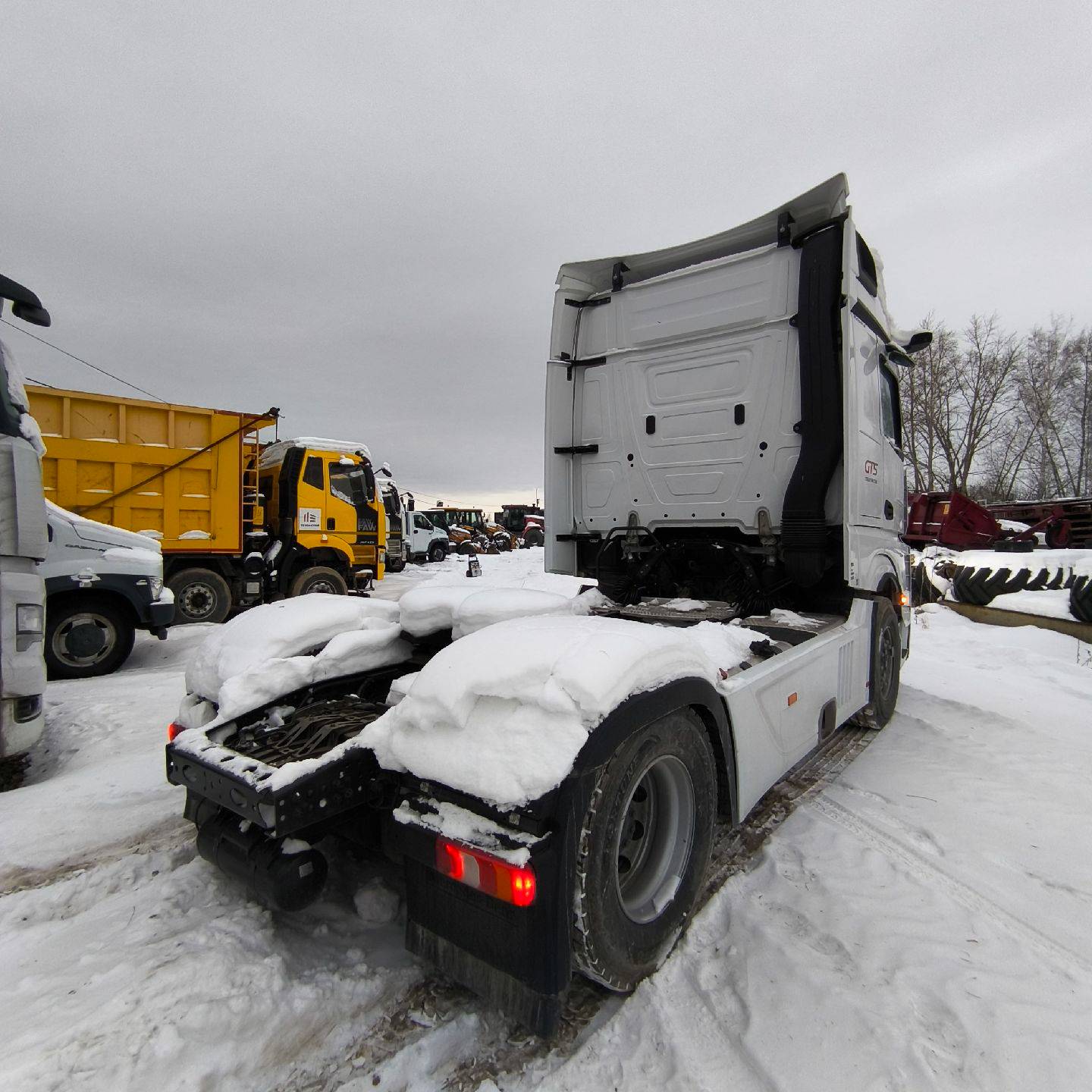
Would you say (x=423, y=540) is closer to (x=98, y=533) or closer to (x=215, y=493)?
(x=215, y=493)

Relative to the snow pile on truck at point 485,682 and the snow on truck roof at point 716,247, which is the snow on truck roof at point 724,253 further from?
the snow pile on truck at point 485,682

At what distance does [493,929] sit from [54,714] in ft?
16.7

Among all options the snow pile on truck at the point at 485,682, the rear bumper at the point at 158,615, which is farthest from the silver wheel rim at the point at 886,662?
the rear bumper at the point at 158,615

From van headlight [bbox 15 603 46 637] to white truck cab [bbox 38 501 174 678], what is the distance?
3.03 m

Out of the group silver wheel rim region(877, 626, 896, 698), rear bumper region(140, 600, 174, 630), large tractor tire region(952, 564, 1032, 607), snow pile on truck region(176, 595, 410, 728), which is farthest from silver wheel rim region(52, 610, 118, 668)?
large tractor tire region(952, 564, 1032, 607)

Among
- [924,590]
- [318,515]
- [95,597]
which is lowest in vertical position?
[924,590]

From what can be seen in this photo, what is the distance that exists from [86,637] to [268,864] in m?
5.97

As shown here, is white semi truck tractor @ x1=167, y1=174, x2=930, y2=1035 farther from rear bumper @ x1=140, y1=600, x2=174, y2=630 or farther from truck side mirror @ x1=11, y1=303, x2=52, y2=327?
rear bumper @ x1=140, y1=600, x2=174, y2=630

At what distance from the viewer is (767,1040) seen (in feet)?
6.23

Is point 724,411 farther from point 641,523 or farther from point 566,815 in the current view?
point 566,815

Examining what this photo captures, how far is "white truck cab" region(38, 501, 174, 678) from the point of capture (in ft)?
21.3

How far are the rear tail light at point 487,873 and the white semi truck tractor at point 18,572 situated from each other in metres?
3.34

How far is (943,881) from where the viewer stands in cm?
280

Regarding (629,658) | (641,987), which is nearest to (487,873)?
(629,658)
